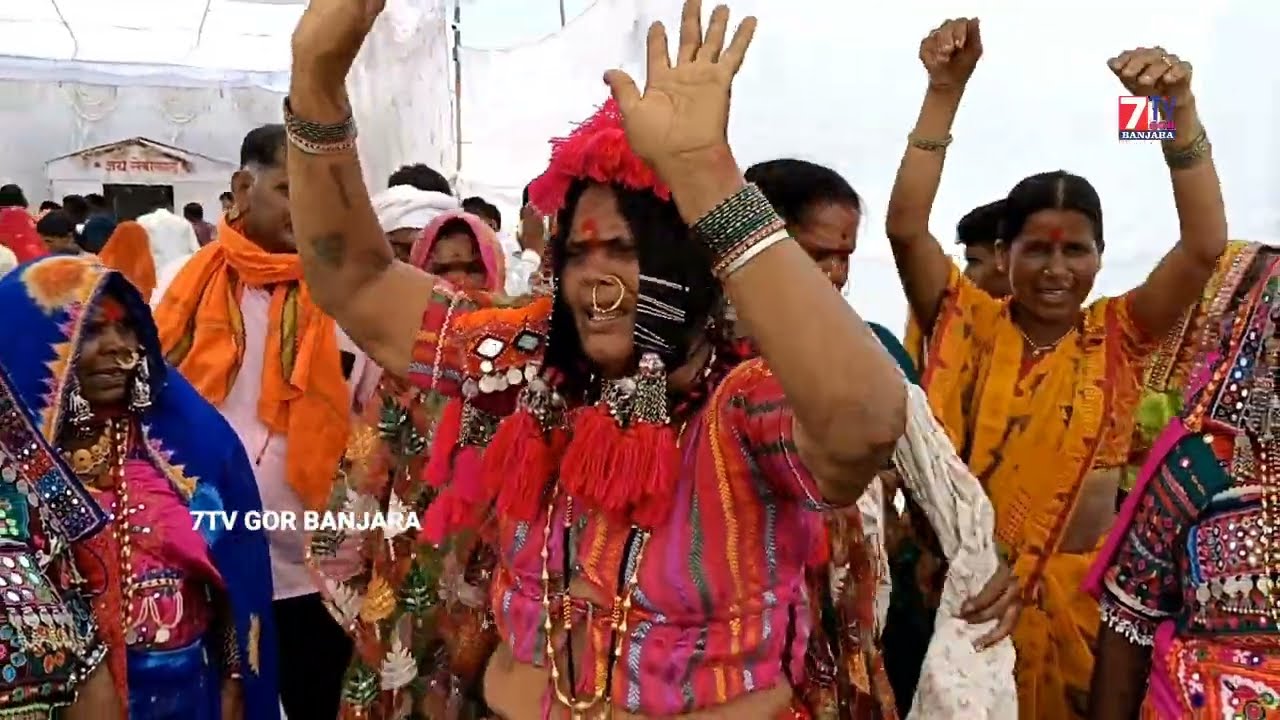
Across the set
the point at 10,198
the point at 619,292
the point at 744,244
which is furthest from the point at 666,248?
the point at 10,198

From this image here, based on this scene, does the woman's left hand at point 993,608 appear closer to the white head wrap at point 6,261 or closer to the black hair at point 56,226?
the white head wrap at point 6,261

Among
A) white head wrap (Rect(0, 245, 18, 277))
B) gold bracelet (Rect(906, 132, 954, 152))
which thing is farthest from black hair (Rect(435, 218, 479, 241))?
white head wrap (Rect(0, 245, 18, 277))

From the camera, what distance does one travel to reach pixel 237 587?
264 centimetres

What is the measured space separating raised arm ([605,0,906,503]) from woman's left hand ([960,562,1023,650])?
2.53ft

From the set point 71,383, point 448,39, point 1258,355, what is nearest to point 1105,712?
point 1258,355

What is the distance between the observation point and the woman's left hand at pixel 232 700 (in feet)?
8.73

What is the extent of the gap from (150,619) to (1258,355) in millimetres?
2118

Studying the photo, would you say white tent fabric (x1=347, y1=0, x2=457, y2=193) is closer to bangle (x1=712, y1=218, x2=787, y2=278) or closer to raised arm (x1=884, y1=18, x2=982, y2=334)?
raised arm (x1=884, y1=18, x2=982, y2=334)

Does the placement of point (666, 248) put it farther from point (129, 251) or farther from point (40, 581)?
point (129, 251)

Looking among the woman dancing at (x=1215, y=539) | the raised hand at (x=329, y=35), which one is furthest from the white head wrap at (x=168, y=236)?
the woman dancing at (x=1215, y=539)

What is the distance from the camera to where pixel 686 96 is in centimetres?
109

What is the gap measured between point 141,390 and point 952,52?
1822mm

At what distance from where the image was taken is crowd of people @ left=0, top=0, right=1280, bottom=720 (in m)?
1.36

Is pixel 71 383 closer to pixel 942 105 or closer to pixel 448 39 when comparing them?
pixel 942 105
